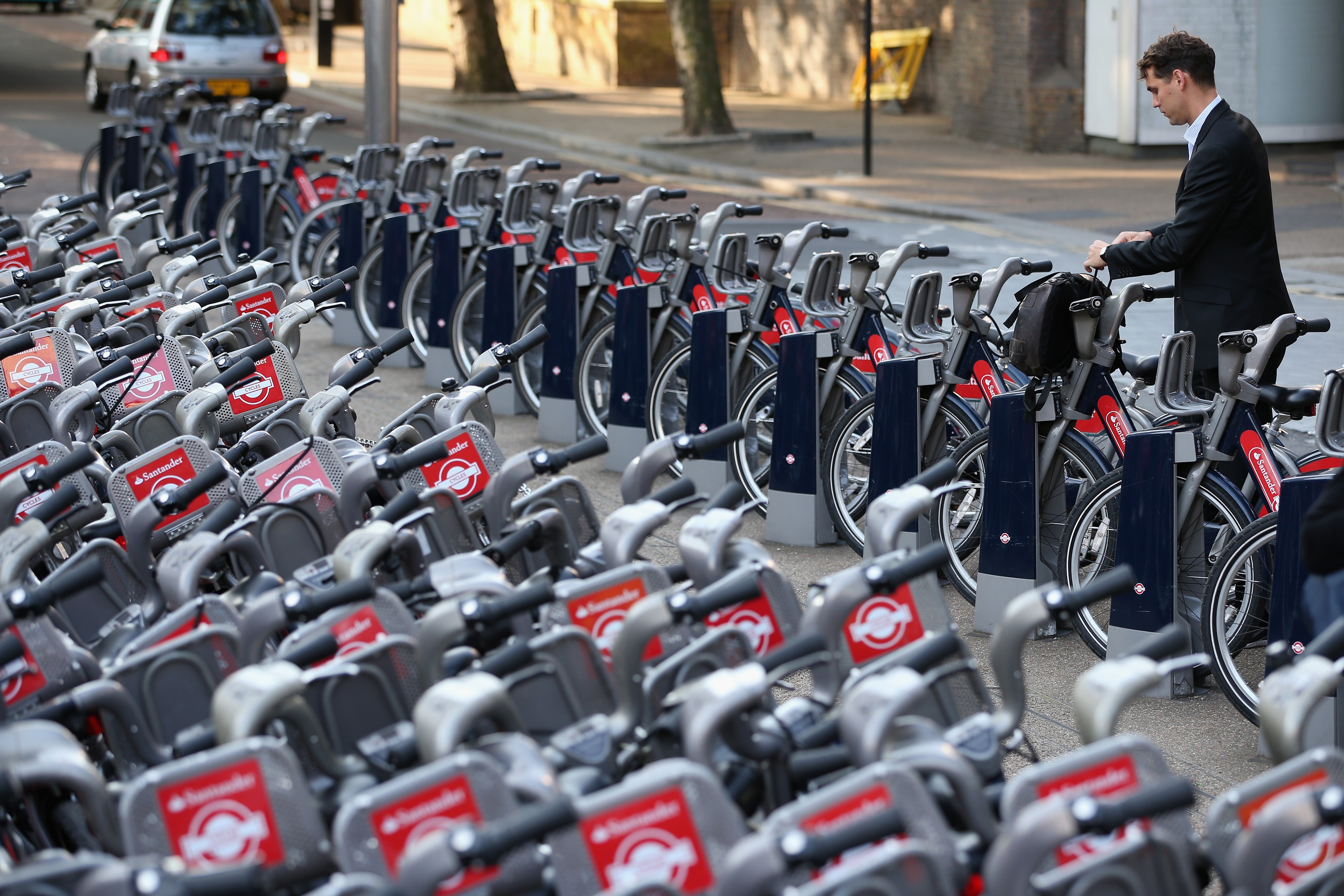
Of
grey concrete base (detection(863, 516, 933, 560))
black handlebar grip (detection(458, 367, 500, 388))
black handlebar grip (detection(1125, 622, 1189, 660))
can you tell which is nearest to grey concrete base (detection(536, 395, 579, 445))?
grey concrete base (detection(863, 516, 933, 560))

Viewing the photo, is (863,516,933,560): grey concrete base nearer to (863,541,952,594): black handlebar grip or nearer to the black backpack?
the black backpack

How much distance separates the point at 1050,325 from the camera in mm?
4977

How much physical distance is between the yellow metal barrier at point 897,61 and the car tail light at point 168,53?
9.07m

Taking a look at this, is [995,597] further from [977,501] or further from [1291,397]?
[1291,397]

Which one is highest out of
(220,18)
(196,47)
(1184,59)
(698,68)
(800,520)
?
(220,18)

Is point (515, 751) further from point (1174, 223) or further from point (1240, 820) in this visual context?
point (1174, 223)

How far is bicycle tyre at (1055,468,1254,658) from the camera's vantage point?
459cm

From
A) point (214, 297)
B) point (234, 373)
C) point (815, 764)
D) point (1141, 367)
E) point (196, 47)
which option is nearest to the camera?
point (815, 764)

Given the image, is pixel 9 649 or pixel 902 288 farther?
pixel 902 288

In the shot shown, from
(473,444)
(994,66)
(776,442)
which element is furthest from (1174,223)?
(994,66)

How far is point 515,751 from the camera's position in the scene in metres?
2.63

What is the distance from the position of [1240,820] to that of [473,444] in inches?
94.5

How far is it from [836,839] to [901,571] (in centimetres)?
76

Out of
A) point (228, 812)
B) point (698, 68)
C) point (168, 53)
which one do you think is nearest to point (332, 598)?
point (228, 812)
